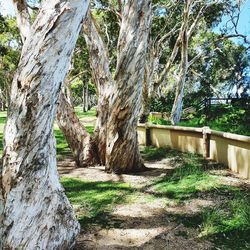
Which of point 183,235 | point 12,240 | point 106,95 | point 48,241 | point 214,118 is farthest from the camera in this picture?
point 214,118

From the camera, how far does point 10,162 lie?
3.50m

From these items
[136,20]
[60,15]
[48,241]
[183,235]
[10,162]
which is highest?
[136,20]

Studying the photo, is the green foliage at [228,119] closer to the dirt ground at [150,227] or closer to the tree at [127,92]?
the tree at [127,92]

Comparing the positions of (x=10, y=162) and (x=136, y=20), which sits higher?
(x=136, y=20)

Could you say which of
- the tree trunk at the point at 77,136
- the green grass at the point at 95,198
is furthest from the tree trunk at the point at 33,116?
the tree trunk at the point at 77,136

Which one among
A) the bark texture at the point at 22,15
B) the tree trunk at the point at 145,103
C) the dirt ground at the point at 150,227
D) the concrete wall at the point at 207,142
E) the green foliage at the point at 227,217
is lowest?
the dirt ground at the point at 150,227

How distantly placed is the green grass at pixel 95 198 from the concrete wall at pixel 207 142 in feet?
6.76

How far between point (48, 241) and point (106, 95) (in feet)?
17.3

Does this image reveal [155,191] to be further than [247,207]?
Yes

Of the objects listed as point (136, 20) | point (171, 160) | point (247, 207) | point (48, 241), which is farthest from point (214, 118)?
point (48, 241)

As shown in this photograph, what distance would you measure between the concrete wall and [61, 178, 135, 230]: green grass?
2.06 m

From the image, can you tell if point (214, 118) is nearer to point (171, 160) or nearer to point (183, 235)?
point (171, 160)

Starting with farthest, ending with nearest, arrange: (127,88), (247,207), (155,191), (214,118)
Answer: (214,118) < (127,88) < (155,191) < (247,207)

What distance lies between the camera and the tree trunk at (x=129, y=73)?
7480mm
